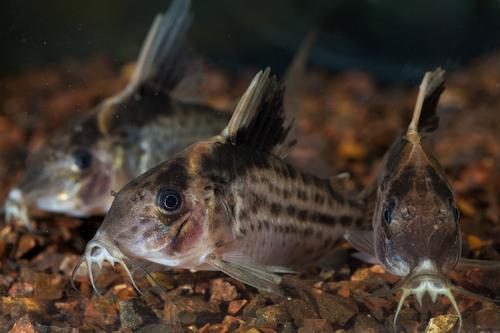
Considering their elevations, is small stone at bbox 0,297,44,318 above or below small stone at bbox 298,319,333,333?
below

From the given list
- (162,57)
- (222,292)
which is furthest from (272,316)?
(162,57)

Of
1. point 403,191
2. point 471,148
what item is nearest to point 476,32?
point 471,148

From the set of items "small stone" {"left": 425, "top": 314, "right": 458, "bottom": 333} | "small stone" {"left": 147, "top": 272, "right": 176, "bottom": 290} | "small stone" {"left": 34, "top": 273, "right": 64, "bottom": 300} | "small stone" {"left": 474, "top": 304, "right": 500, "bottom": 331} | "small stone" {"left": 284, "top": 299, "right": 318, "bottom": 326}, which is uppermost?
"small stone" {"left": 474, "top": 304, "right": 500, "bottom": 331}

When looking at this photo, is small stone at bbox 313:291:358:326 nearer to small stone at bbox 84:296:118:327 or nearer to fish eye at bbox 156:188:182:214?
fish eye at bbox 156:188:182:214

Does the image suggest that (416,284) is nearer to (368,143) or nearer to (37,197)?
(37,197)

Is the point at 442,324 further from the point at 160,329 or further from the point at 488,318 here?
the point at 160,329

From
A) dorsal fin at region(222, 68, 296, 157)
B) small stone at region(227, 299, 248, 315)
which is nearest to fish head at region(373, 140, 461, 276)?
small stone at region(227, 299, 248, 315)

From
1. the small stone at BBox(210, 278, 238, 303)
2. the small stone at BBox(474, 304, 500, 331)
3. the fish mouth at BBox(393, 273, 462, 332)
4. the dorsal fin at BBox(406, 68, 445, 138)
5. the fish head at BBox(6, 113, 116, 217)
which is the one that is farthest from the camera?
the fish head at BBox(6, 113, 116, 217)

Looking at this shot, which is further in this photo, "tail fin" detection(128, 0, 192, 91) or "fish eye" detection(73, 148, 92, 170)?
"tail fin" detection(128, 0, 192, 91)
